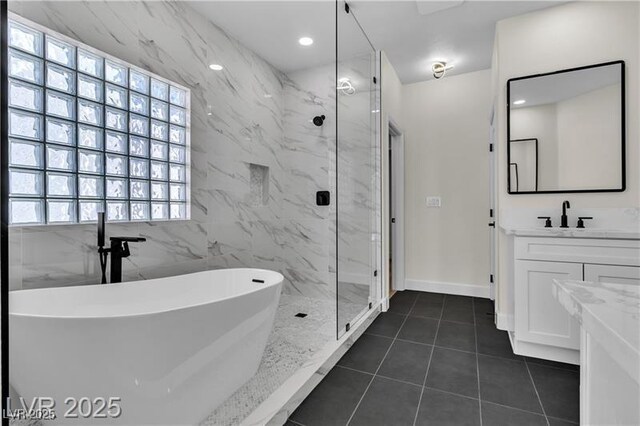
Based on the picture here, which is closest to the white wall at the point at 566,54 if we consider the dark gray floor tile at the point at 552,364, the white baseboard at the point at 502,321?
the white baseboard at the point at 502,321

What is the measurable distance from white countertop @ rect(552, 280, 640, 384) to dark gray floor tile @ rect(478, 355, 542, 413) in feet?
3.59

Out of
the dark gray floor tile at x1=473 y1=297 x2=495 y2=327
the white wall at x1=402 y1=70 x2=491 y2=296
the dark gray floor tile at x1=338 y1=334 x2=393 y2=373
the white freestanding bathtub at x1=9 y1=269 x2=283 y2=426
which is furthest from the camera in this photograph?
the white wall at x1=402 y1=70 x2=491 y2=296

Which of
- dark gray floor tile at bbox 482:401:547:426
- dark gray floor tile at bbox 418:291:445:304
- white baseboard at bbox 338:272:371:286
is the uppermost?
white baseboard at bbox 338:272:371:286

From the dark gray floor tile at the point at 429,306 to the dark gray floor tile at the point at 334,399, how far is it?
1.34m

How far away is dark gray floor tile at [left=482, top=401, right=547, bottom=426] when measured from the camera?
152 cm

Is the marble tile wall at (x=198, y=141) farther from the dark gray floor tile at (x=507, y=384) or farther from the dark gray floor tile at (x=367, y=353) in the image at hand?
the dark gray floor tile at (x=507, y=384)

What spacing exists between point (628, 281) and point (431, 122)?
100.0 inches

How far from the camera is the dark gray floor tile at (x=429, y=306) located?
3.05 meters

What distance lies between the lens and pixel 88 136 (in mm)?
1577

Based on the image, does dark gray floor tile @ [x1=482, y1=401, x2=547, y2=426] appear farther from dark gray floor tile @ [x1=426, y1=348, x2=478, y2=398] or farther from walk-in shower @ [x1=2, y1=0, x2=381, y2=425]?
walk-in shower @ [x1=2, y1=0, x2=381, y2=425]

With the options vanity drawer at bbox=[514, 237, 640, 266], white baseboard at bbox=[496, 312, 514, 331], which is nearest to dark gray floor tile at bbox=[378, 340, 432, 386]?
white baseboard at bbox=[496, 312, 514, 331]

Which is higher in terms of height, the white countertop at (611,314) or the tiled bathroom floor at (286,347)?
the white countertop at (611,314)

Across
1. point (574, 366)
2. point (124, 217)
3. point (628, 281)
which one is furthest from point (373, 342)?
point (124, 217)

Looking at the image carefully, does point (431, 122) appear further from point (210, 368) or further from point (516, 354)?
point (210, 368)
